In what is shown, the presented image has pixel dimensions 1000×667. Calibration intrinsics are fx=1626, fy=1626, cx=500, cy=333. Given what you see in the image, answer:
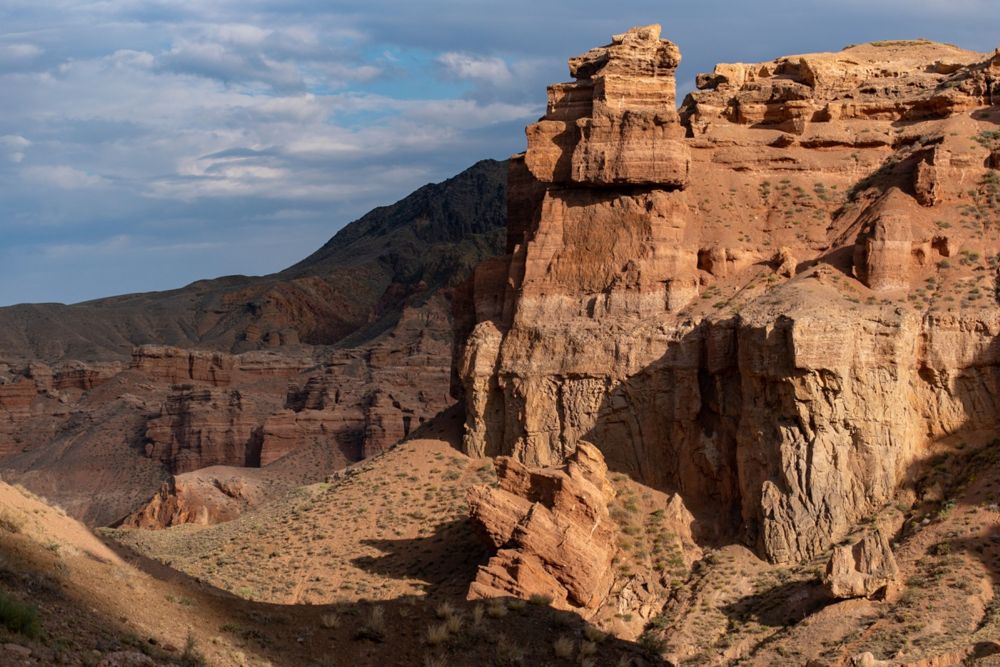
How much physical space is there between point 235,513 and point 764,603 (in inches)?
1531

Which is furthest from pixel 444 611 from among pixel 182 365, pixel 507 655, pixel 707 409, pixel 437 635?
pixel 182 365

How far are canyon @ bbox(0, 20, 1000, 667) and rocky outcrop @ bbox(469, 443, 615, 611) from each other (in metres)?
0.08

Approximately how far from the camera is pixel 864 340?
4328 cm

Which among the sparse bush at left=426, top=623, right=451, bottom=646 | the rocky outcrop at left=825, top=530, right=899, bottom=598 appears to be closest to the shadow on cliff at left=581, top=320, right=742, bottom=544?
the rocky outcrop at left=825, top=530, right=899, bottom=598

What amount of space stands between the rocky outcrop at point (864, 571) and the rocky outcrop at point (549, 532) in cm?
633

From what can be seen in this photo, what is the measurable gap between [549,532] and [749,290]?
11.1m

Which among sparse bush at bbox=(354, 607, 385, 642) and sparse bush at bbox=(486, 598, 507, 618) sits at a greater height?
sparse bush at bbox=(354, 607, 385, 642)

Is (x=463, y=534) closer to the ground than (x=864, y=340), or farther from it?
closer to the ground

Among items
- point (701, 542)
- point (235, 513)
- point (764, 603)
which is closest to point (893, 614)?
point (764, 603)

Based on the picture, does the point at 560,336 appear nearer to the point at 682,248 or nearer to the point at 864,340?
the point at 682,248

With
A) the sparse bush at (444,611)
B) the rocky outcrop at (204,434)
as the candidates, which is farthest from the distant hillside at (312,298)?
the sparse bush at (444,611)

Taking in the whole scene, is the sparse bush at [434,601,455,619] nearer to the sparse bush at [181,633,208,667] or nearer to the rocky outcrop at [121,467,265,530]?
the sparse bush at [181,633,208,667]

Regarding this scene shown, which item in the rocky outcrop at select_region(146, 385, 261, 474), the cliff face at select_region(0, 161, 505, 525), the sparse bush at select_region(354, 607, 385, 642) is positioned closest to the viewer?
the sparse bush at select_region(354, 607, 385, 642)

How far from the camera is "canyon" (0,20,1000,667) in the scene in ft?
127
